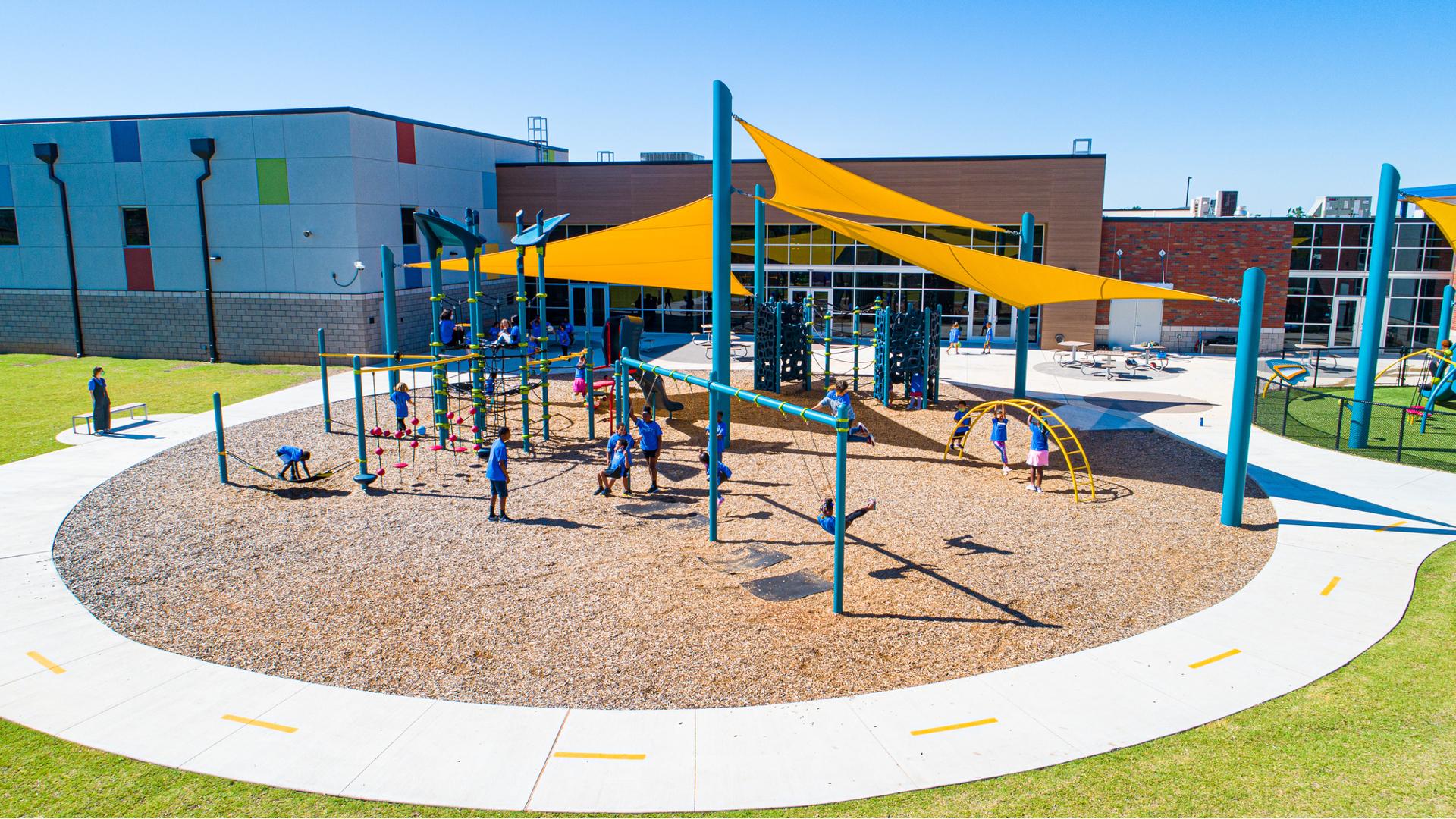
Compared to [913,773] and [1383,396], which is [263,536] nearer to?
[913,773]

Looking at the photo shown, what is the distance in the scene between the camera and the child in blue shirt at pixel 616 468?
516 inches

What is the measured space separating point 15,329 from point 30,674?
93.3ft

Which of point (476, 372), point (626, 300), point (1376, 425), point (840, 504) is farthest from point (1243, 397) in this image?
point (626, 300)

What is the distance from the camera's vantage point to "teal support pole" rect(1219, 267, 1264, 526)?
11516 mm

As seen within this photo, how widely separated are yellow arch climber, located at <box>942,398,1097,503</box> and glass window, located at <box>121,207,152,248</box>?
2590 centimetres

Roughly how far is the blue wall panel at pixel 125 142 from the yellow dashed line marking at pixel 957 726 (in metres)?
30.3

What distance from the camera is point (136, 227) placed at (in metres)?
27.7

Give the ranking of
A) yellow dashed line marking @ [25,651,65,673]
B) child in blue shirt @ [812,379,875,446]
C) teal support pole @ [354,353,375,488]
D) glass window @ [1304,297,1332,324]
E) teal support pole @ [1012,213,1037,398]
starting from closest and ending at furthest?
yellow dashed line marking @ [25,651,65,673] < teal support pole @ [354,353,375,488] < child in blue shirt @ [812,379,875,446] < teal support pole @ [1012,213,1037,398] < glass window @ [1304,297,1332,324]

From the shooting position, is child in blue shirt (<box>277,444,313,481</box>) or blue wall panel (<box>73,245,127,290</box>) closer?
child in blue shirt (<box>277,444,313,481</box>)

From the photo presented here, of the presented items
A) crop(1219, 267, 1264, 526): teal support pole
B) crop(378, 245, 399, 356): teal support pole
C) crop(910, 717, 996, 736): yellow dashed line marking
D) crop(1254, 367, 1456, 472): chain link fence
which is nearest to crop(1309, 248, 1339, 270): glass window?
crop(1254, 367, 1456, 472): chain link fence

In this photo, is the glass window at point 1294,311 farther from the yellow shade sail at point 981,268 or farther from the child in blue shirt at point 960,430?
the child in blue shirt at point 960,430

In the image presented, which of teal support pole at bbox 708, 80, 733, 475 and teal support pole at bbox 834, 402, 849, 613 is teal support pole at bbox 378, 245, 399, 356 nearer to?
teal support pole at bbox 708, 80, 733, 475

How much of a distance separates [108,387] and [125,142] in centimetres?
908

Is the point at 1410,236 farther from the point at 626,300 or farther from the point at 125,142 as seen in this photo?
the point at 125,142
